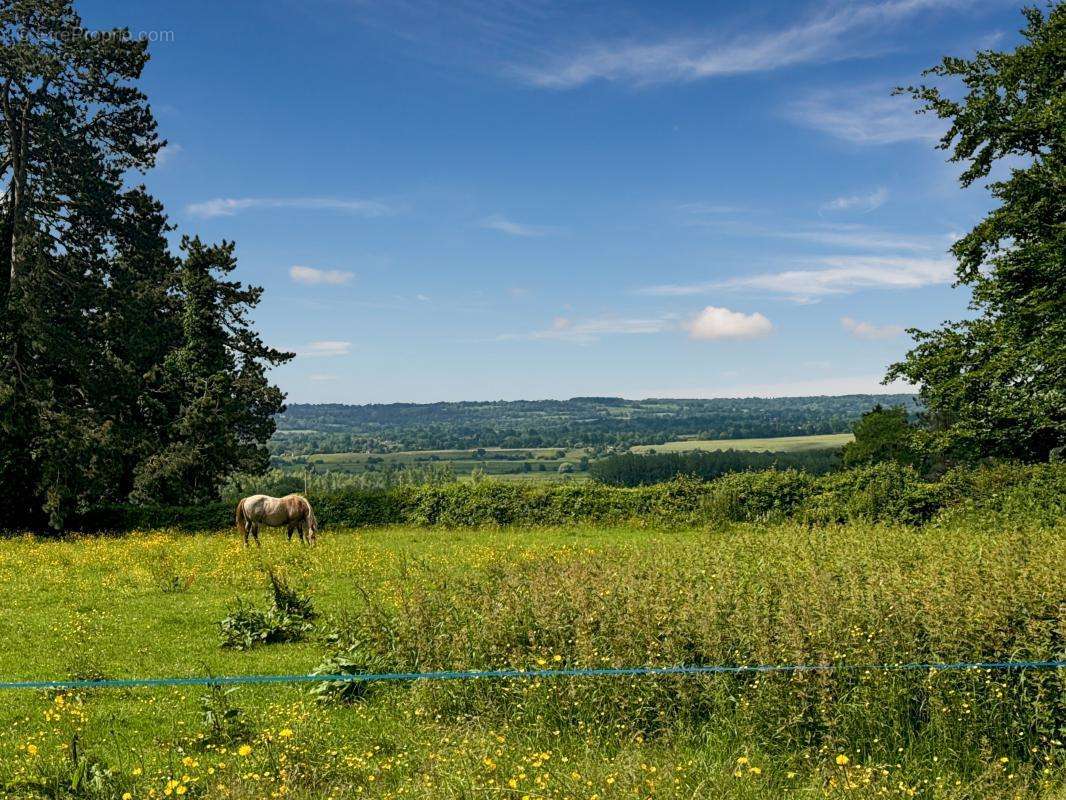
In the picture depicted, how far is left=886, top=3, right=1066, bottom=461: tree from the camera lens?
2412 centimetres

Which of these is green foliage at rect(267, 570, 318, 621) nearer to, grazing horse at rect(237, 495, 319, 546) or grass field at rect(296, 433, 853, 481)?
grazing horse at rect(237, 495, 319, 546)

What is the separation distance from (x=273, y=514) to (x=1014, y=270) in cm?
2698

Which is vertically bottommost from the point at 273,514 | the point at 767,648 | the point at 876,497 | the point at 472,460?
the point at 472,460

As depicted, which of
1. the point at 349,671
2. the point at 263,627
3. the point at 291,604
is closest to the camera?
the point at 349,671

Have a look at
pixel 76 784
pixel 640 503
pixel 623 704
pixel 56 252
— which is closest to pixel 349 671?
pixel 76 784

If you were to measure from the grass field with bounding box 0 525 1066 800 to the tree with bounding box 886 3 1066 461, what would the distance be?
16.8 meters

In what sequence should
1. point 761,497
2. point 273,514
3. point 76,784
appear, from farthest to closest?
point 761,497 → point 273,514 → point 76,784

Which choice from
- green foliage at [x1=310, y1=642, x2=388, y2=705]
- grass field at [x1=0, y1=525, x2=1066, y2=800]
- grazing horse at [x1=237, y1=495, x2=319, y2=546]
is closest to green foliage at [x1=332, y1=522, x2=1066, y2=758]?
grass field at [x1=0, y1=525, x2=1066, y2=800]

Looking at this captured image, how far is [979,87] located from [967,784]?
2728cm

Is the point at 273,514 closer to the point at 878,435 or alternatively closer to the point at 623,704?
the point at 623,704

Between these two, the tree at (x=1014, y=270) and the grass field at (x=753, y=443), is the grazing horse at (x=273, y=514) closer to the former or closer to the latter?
the tree at (x=1014, y=270)

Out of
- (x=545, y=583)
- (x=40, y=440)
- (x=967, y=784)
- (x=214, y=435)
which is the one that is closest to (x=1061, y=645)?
(x=967, y=784)

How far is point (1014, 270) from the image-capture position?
2573 cm

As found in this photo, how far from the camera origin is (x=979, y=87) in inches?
1012
